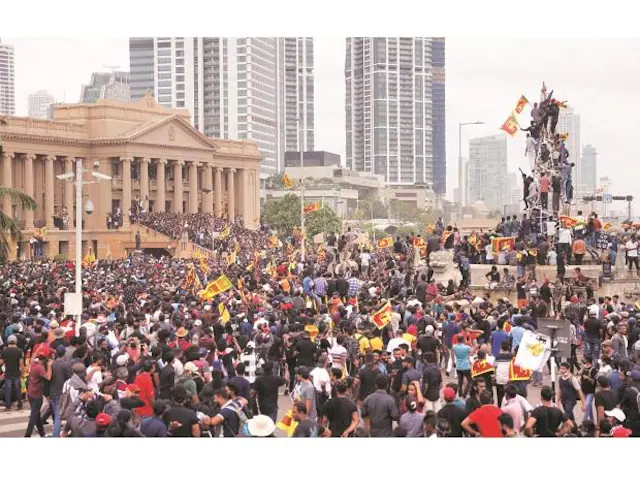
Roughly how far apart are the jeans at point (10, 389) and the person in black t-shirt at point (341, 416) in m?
6.36

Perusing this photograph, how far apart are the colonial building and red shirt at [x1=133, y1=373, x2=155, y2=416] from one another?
5492 centimetres

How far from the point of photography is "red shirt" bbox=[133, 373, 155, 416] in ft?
44.5

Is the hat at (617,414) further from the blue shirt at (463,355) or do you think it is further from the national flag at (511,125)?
the national flag at (511,125)

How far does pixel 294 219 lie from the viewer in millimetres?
80562

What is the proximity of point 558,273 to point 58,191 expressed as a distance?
51.2m

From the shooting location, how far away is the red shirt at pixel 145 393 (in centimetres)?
1357

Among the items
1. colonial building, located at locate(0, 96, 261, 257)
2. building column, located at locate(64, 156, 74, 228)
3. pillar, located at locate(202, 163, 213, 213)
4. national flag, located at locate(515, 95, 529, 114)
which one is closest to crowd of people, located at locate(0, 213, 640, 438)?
national flag, located at locate(515, 95, 529, 114)

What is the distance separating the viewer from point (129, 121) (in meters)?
79.4

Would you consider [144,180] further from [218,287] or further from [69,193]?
[218,287]

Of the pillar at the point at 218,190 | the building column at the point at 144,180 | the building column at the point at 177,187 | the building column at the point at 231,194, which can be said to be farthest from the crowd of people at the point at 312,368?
the building column at the point at 231,194

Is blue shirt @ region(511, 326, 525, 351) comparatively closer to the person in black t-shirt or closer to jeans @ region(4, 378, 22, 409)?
the person in black t-shirt

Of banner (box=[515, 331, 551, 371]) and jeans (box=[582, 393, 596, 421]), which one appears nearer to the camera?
jeans (box=[582, 393, 596, 421])

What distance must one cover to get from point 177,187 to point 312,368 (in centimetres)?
6627
